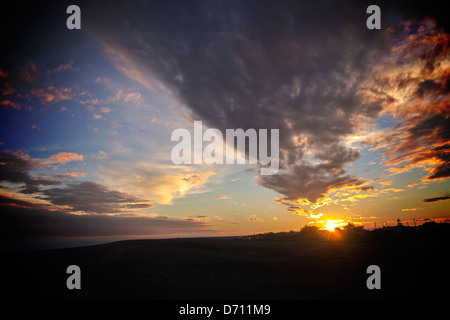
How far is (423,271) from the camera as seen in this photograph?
728 inches
